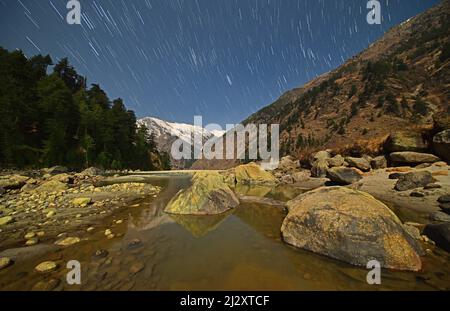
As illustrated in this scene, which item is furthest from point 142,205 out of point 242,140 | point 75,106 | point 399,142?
point 242,140

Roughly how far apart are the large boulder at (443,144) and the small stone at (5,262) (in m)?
25.7

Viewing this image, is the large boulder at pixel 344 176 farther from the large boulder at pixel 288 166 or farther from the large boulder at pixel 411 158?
the large boulder at pixel 288 166

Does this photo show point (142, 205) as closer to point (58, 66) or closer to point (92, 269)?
point (92, 269)

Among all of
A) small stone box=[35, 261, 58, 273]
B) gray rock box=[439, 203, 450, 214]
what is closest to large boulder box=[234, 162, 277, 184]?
gray rock box=[439, 203, 450, 214]

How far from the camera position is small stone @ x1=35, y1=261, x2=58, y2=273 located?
3990mm

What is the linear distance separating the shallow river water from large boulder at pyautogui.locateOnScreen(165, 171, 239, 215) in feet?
7.59

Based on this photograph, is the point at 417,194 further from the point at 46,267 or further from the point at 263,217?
the point at 46,267

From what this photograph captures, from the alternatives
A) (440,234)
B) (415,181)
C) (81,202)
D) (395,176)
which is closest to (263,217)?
(440,234)

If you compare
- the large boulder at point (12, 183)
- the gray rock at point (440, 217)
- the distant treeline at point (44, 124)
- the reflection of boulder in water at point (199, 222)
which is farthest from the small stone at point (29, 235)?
the distant treeline at point (44, 124)

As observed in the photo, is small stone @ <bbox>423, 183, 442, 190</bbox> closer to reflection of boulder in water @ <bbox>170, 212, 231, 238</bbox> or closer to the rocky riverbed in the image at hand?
the rocky riverbed

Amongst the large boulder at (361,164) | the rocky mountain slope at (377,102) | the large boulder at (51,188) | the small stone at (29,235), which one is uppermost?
the rocky mountain slope at (377,102)

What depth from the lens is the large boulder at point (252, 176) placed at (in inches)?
972

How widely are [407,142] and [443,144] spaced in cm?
321

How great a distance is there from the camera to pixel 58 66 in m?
55.3
